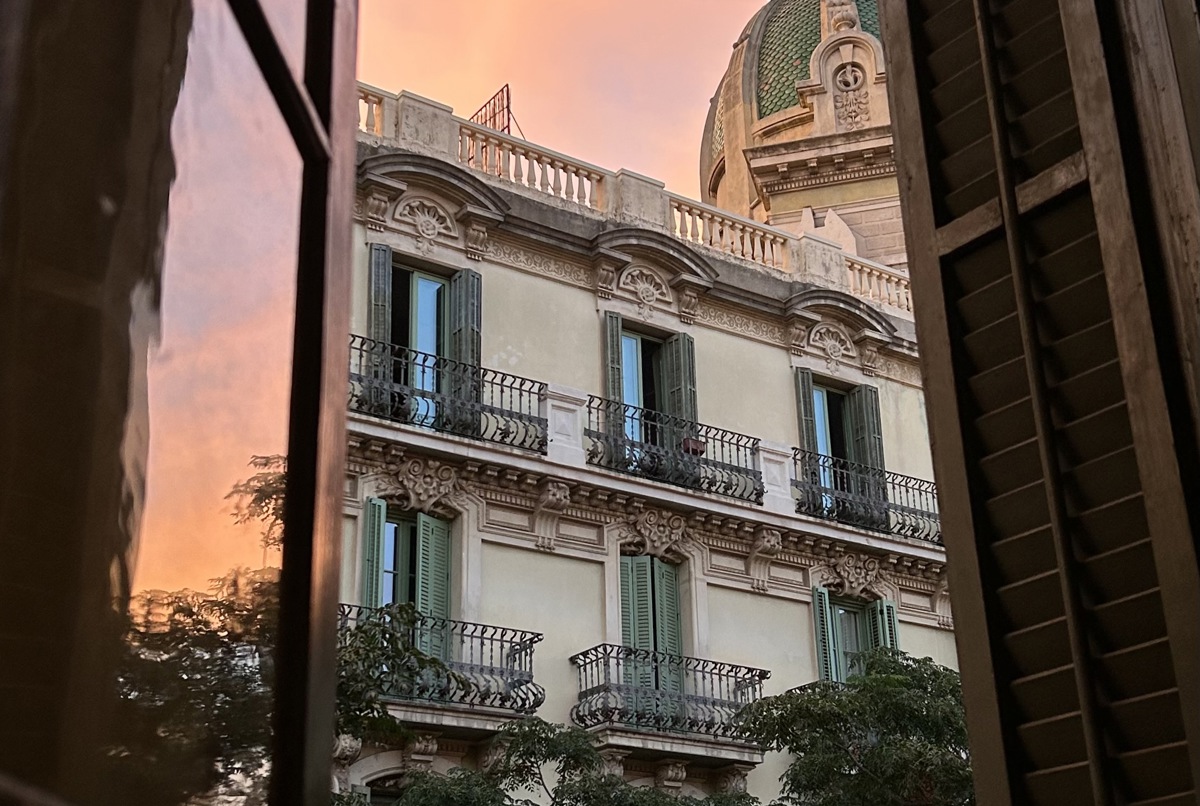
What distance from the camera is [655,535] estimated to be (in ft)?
66.8

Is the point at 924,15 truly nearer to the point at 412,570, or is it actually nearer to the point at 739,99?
the point at 412,570

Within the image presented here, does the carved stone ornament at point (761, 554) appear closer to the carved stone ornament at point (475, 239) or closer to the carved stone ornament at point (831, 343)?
the carved stone ornament at point (831, 343)

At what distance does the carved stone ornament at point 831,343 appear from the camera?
76.3 feet

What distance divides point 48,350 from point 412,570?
57.5 feet

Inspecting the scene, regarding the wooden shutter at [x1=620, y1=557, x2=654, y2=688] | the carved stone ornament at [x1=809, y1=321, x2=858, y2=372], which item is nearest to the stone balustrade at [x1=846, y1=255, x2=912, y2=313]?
the carved stone ornament at [x1=809, y1=321, x2=858, y2=372]

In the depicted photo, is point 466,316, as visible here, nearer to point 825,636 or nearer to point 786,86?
point 825,636

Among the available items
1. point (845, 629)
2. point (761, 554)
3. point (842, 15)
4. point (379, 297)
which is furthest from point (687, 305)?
point (842, 15)

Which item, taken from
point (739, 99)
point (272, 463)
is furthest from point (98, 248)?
point (739, 99)

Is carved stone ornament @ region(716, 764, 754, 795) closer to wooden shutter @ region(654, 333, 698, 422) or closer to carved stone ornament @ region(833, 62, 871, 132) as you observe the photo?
wooden shutter @ region(654, 333, 698, 422)

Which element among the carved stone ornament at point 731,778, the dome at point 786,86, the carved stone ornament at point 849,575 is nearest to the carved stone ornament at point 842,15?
the dome at point 786,86

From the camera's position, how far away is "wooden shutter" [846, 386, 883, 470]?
75.9 ft

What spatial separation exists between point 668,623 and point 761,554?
187 centimetres

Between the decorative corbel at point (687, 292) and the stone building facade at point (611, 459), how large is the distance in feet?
0.10

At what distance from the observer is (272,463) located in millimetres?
1681
